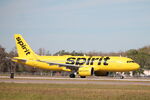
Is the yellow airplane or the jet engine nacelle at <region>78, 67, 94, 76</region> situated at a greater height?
the yellow airplane

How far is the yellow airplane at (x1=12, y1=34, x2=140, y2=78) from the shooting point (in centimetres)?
7212

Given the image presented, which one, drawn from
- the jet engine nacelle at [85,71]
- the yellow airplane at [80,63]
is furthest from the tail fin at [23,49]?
the jet engine nacelle at [85,71]

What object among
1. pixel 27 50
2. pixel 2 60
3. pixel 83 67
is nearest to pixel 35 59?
pixel 27 50

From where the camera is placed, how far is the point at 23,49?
79.8 meters

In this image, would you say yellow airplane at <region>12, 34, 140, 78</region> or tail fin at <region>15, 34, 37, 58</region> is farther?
tail fin at <region>15, 34, 37, 58</region>

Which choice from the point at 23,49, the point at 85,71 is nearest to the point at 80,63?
the point at 85,71

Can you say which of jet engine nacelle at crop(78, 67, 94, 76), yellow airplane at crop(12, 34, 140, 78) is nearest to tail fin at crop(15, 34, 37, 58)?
yellow airplane at crop(12, 34, 140, 78)

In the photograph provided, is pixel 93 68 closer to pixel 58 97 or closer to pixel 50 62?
pixel 50 62

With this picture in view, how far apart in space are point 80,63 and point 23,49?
13.4 meters

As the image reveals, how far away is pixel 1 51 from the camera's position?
420 ft

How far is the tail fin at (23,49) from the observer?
79438mm

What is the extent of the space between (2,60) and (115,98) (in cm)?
9395

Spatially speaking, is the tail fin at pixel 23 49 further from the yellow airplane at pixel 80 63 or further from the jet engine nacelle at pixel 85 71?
the jet engine nacelle at pixel 85 71

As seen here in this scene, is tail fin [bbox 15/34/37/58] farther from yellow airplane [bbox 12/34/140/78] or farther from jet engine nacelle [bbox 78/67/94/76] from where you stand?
jet engine nacelle [bbox 78/67/94/76]
